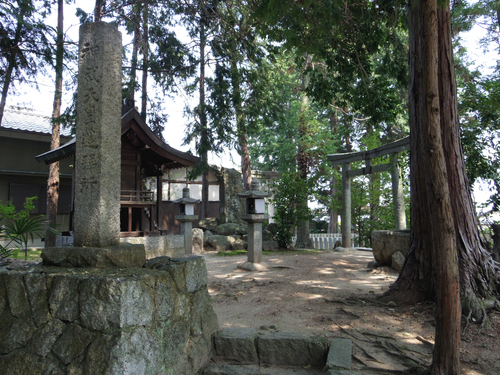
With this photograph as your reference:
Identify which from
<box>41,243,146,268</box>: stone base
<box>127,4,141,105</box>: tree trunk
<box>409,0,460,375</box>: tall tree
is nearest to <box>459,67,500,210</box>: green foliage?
<box>409,0,460,375</box>: tall tree

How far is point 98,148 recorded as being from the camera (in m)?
3.59

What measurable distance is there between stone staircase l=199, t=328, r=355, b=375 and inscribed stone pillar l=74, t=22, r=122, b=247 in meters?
1.72

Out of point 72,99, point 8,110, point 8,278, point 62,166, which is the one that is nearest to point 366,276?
point 8,278

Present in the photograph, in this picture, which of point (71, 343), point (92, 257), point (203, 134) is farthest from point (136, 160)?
point (71, 343)

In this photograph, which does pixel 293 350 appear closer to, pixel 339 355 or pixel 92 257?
pixel 339 355

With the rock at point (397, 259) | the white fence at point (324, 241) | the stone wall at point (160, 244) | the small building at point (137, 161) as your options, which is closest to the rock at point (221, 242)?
the stone wall at point (160, 244)

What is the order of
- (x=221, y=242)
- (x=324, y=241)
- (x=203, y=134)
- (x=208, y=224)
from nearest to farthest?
1. (x=221, y=242)
2. (x=203, y=134)
3. (x=324, y=241)
4. (x=208, y=224)

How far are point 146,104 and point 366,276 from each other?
12.2 meters

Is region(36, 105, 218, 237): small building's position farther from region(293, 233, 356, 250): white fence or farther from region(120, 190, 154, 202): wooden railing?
region(293, 233, 356, 250): white fence

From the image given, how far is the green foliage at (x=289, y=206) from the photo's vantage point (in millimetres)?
13359

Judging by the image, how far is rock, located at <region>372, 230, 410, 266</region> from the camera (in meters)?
7.50

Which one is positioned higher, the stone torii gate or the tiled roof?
the tiled roof

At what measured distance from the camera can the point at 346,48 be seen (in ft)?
23.3

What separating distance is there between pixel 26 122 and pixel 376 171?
14.6 m
